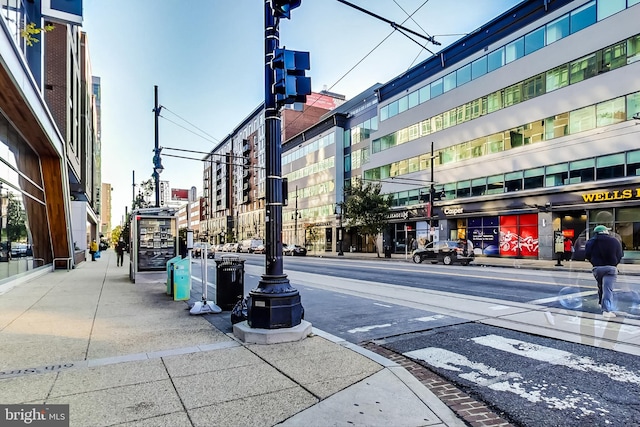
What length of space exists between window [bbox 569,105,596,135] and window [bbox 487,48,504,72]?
286 inches

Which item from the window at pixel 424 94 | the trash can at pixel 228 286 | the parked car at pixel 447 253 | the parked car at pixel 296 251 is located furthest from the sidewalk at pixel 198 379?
the parked car at pixel 296 251

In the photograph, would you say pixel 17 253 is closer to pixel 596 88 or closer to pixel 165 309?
A: pixel 165 309

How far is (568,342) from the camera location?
Result: 6312 millimetres

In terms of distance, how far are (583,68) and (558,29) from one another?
340 cm

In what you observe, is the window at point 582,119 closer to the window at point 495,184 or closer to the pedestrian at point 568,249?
the window at point 495,184

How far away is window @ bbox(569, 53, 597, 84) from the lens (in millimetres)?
23891

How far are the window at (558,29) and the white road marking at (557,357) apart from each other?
26.2 metres

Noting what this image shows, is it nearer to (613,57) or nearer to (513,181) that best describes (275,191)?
(613,57)

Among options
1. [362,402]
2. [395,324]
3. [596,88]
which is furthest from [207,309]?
[596,88]

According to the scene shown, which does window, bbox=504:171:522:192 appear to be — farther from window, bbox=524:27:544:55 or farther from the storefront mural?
window, bbox=524:27:544:55

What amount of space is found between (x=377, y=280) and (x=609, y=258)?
844cm

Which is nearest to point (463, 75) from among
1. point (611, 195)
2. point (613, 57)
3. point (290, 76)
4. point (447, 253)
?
point (613, 57)

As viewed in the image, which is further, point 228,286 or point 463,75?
point 463,75

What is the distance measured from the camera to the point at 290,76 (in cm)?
611
